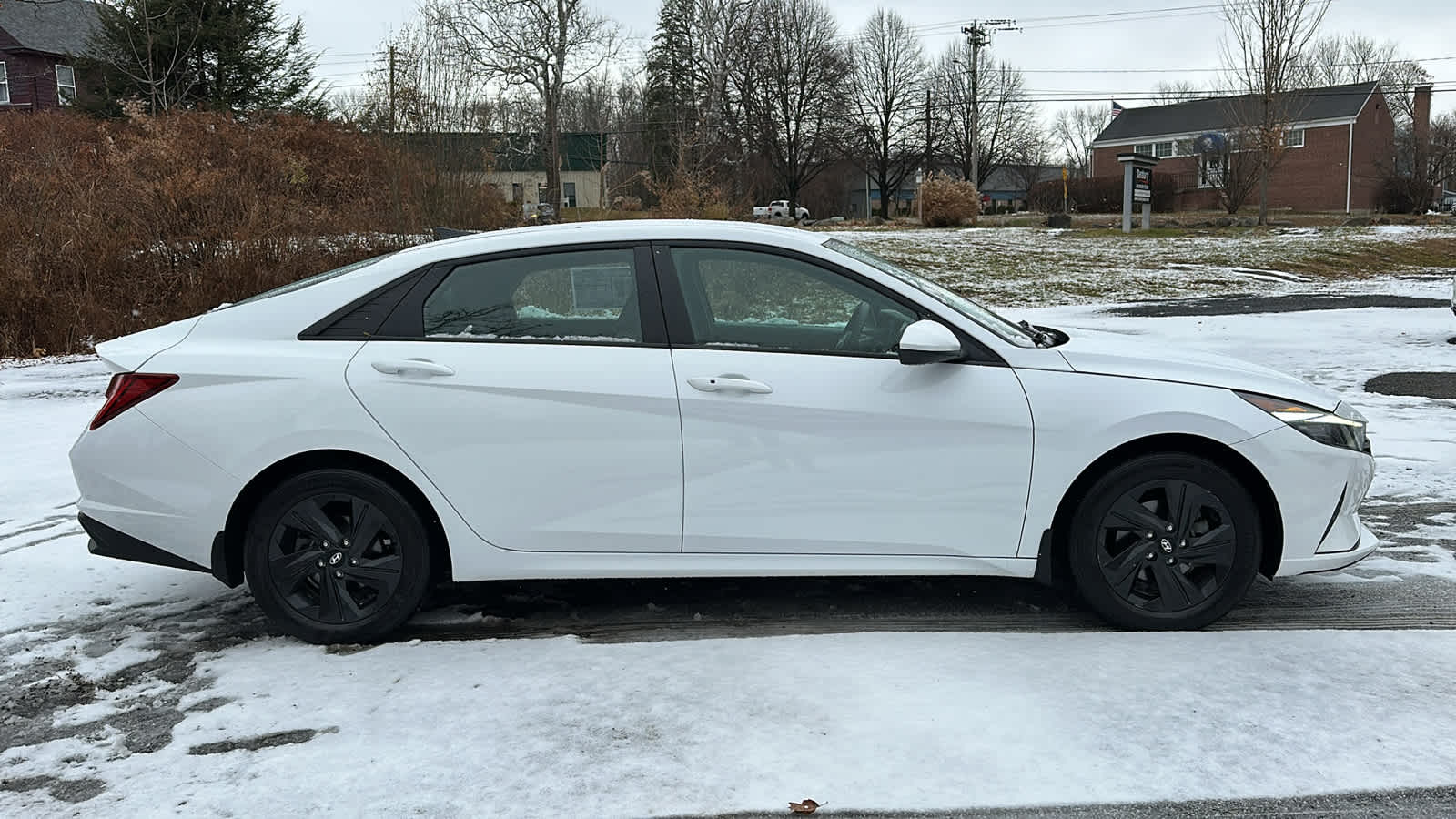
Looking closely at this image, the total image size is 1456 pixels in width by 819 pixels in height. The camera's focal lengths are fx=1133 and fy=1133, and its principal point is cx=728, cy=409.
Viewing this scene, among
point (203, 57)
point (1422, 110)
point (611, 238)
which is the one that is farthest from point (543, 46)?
point (1422, 110)

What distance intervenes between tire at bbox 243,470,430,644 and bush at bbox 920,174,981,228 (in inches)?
1521

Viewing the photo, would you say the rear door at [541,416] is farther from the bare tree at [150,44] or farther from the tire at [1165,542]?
the bare tree at [150,44]

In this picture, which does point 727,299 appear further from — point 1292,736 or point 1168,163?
point 1168,163

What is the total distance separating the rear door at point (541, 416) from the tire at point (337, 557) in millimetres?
223

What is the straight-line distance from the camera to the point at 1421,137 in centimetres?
6316

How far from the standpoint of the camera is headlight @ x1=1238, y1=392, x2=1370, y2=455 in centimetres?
426

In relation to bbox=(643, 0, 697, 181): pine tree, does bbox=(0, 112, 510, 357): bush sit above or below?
below

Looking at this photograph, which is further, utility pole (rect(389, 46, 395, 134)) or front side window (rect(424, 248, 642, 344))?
utility pole (rect(389, 46, 395, 134))

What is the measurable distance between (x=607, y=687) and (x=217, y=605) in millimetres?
2026

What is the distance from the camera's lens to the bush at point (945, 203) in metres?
41.0

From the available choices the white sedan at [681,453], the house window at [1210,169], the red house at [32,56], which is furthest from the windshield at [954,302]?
the house window at [1210,169]

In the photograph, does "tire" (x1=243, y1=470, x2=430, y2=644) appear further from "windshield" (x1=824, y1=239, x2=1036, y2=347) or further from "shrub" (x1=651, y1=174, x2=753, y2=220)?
"shrub" (x1=651, y1=174, x2=753, y2=220)

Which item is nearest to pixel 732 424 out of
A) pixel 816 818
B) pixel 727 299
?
pixel 727 299

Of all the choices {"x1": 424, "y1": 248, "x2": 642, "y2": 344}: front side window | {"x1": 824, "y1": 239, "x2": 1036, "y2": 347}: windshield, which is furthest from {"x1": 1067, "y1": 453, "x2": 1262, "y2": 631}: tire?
{"x1": 424, "y1": 248, "x2": 642, "y2": 344}: front side window
